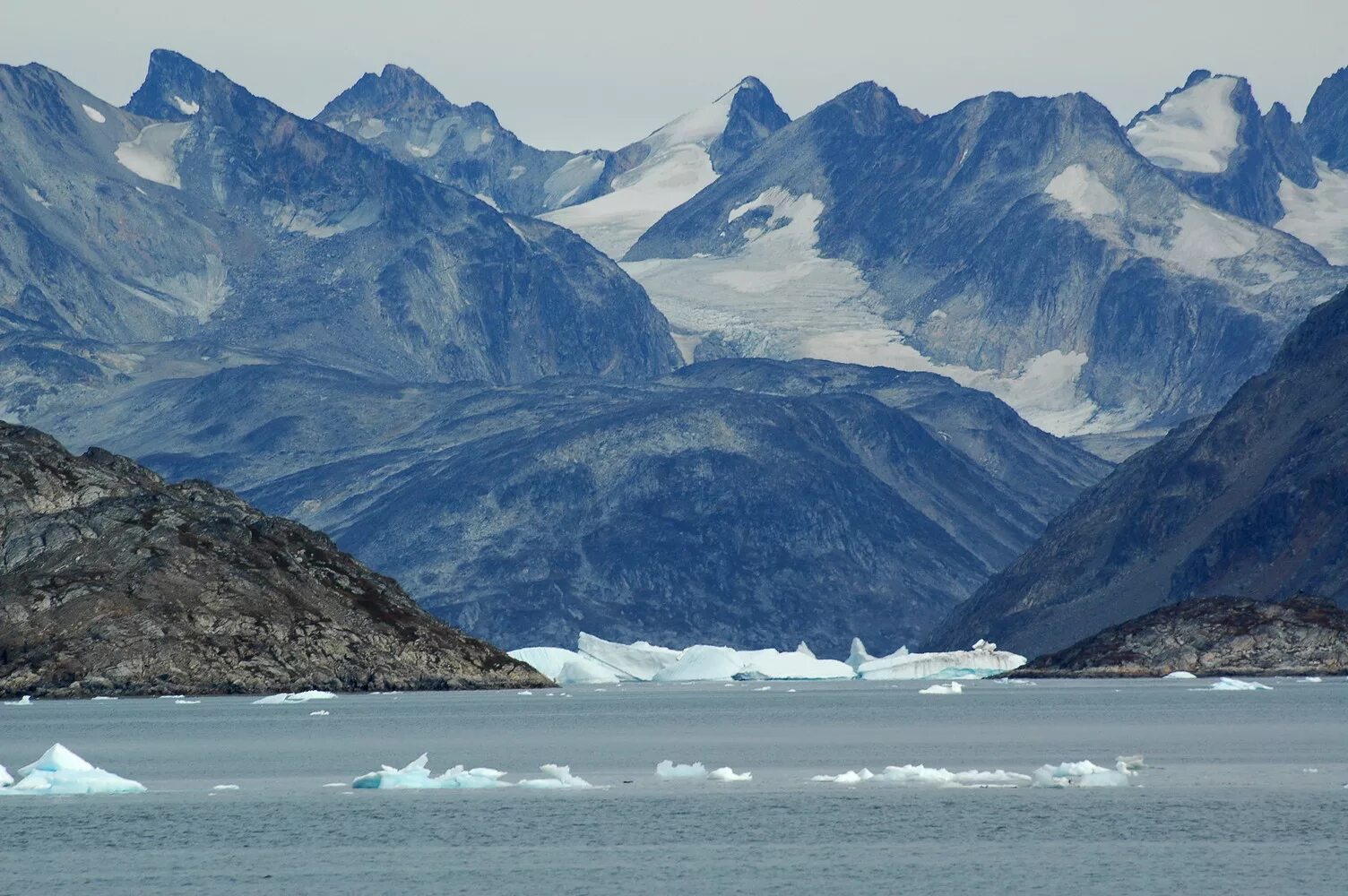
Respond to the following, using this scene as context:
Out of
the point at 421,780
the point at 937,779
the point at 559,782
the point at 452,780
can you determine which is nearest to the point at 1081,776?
the point at 937,779

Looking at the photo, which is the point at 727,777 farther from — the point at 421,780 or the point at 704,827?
the point at 704,827

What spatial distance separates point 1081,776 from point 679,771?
2009 centimetres

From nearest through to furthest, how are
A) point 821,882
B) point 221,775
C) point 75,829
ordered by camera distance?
point 821,882 → point 75,829 → point 221,775

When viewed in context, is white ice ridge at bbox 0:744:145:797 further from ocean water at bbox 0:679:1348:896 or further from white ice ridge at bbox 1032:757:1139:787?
white ice ridge at bbox 1032:757:1139:787

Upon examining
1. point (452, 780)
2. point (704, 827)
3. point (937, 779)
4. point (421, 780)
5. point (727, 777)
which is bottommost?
point (704, 827)

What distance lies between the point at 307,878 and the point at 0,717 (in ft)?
373

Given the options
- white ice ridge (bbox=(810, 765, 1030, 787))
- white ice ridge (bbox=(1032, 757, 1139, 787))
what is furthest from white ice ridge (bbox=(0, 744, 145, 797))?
white ice ridge (bbox=(1032, 757, 1139, 787))

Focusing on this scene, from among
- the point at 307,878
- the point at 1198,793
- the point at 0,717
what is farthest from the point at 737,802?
the point at 0,717

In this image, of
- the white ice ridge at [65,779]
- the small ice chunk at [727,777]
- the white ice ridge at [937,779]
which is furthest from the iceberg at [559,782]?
the white ice ridge at [65,779]

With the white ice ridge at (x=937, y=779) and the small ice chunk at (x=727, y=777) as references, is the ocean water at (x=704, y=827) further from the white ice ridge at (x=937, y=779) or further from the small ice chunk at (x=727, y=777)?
the white ice ridge at (x=937, y=779)

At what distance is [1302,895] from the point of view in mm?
82875

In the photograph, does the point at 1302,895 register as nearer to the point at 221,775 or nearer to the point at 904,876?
the point at 904,876

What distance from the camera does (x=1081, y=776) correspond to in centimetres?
12369

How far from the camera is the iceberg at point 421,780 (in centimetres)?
11738
